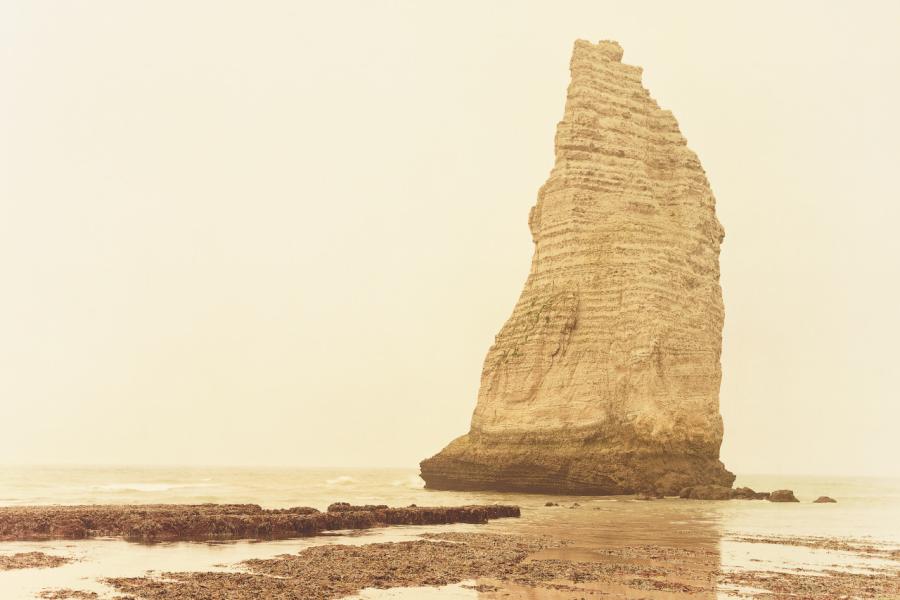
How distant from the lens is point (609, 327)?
174 feet

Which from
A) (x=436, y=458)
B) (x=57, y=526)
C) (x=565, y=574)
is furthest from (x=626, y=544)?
(x=436, y=458)

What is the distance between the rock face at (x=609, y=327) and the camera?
5016cm

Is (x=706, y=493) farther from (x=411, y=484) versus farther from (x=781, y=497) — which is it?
(x=411, y=484)

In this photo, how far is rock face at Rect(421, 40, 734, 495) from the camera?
1975 inches

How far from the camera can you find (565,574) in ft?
53.6

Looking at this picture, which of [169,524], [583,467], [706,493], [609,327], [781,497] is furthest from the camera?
[609,327]

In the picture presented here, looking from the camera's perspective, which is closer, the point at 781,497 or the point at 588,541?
the point at 588,541

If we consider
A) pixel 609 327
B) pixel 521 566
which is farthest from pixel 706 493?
pixel 521 566

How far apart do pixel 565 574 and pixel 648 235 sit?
39980mm

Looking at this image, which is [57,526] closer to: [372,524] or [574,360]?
[372,524]

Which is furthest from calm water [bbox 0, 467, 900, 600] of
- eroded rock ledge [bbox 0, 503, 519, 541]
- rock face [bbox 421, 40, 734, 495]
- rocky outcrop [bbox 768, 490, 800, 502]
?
rocky outcrop [bbox 768, 490, 800, 502]

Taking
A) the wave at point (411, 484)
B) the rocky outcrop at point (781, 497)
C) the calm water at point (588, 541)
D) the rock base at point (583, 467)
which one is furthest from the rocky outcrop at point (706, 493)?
the wave at point (411, 484)

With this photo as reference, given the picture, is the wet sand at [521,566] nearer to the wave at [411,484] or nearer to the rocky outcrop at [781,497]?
the rocky outcrop at [781,497]

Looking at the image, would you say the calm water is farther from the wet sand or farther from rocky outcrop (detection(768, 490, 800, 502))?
rocky outcrop (detection(768, 490, 800, 502))
